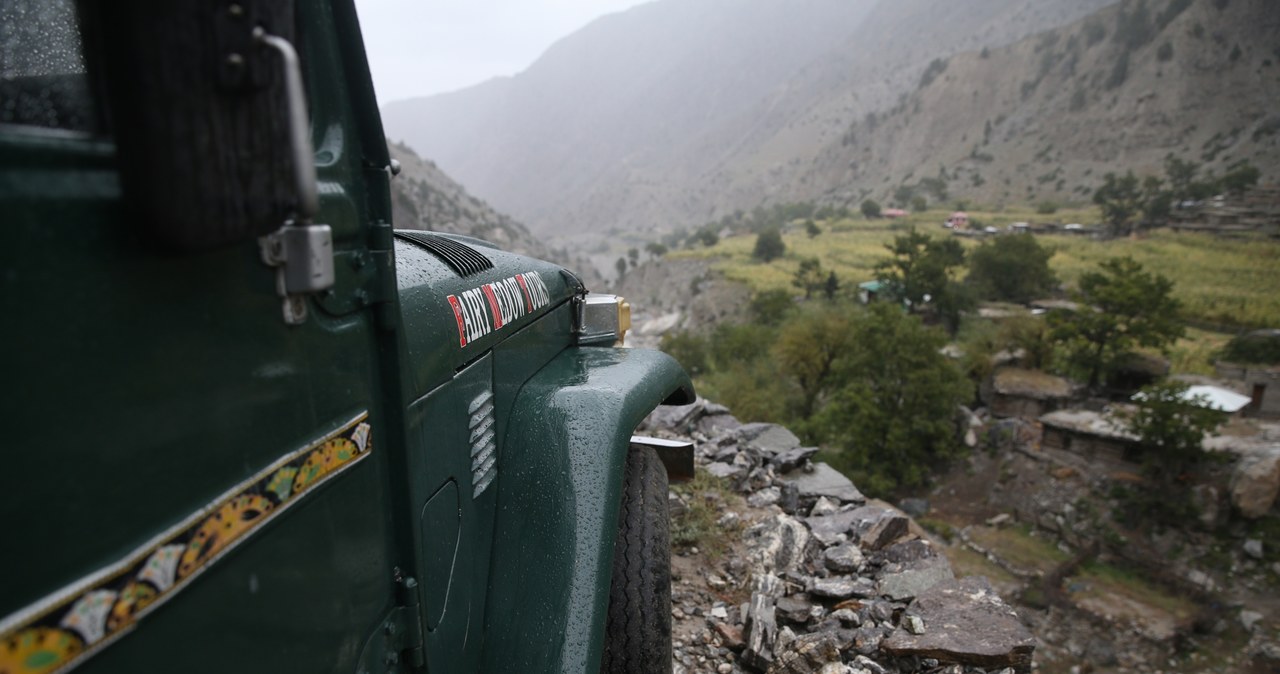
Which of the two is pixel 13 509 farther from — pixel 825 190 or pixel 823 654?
pixel 825 190

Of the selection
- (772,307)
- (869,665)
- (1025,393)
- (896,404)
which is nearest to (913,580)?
(869,665)

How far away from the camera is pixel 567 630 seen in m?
2.00

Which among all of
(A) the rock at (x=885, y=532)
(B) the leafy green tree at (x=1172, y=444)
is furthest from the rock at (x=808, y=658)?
(B) the leafy green tree at (x=1172, y=444)

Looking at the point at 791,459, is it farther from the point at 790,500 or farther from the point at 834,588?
the point at 834,588

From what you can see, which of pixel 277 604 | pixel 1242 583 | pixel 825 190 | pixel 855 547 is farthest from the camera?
pixel 825 190

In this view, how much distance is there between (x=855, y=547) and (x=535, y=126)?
200929 mm

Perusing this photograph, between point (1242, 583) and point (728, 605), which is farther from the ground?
point (728, 605)

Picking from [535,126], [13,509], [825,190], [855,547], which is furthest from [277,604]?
[535,126]

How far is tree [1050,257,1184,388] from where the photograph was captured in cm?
1722

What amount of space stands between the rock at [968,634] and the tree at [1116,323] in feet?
55.1

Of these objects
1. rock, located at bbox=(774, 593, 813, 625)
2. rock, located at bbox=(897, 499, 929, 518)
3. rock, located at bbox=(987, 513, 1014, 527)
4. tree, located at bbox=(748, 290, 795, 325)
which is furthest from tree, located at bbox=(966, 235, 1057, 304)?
rock, located at bbox=(774, 593, 813, 625)

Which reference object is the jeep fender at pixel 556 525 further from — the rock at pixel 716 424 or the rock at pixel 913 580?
the rock at pixel 716 424

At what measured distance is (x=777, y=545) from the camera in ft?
15.5

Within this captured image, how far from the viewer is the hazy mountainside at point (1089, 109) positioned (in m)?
46.1
